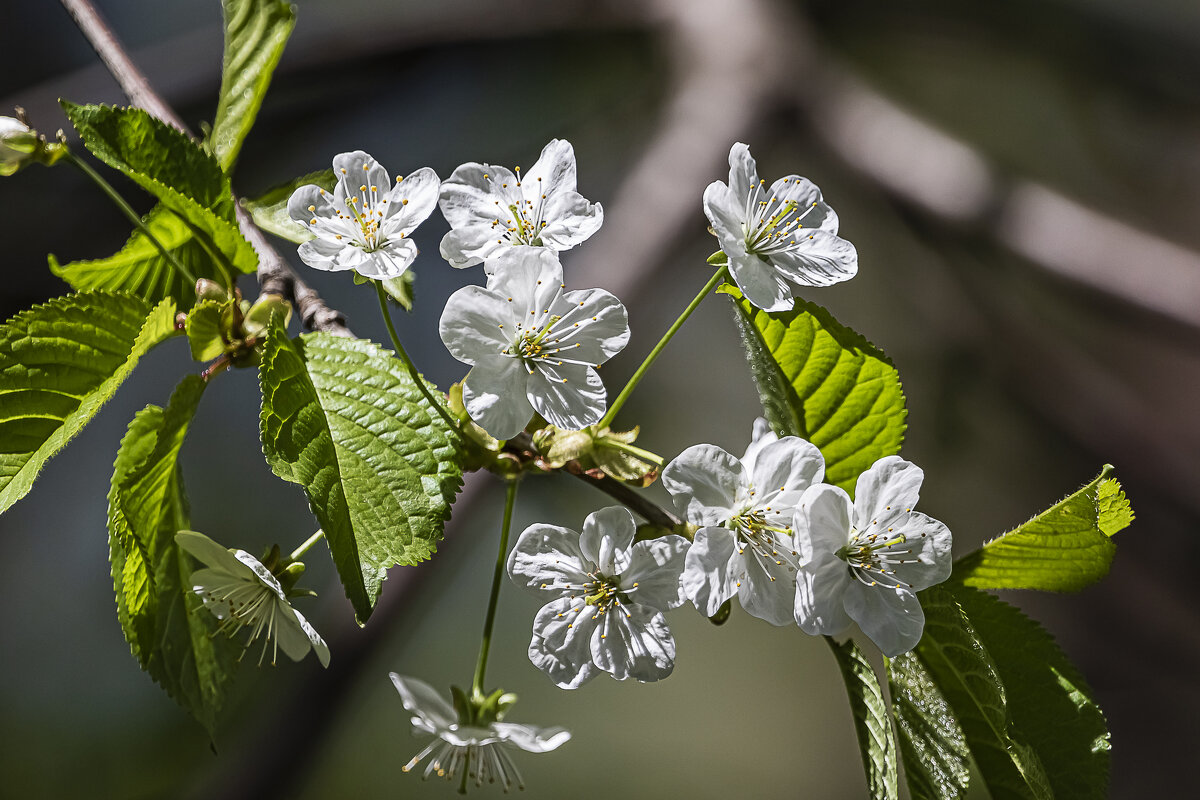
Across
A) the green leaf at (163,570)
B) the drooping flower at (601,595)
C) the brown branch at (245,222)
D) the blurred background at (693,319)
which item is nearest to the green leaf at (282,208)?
the brown branch at (245,222)

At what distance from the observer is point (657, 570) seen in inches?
16.1

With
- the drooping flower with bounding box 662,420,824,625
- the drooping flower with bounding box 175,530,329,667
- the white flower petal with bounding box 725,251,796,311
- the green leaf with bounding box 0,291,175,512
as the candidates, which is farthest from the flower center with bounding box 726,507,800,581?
the green leaf with bounding box 0,291,175,512

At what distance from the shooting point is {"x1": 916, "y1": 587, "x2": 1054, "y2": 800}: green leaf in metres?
0.40

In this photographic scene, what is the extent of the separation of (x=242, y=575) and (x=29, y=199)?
1.59m

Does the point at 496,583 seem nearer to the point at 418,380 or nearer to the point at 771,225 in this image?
the point at 418,380

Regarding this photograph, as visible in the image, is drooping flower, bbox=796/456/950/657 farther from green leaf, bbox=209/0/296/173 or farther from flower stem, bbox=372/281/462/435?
green leaf, bbox=209/0/296/173

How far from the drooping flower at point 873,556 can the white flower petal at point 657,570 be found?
6cm

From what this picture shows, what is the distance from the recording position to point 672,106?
1.72 m

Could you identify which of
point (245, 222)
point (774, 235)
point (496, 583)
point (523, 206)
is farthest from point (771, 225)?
point (245, 222)

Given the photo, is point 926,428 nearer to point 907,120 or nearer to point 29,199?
point 907,120

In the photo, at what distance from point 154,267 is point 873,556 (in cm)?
48

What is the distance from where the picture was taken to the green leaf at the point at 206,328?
1.44 feet

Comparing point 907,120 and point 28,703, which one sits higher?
point 907,120

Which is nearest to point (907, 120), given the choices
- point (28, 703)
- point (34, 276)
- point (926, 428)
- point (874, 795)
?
point (926, 428)
